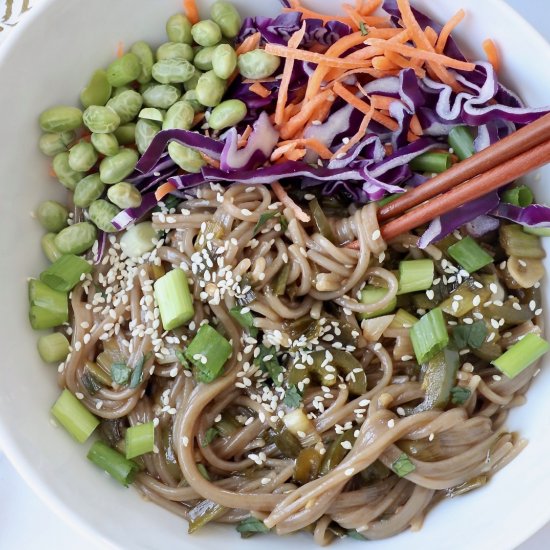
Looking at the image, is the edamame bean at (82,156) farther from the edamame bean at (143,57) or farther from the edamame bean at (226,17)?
the edamame bean at (226,17)

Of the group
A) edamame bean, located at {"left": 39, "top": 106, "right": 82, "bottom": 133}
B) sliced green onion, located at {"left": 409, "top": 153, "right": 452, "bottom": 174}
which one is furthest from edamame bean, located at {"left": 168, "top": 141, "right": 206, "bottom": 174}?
sliced green onion, located at {"left": 409, "top": 153, "right": 452, "bottom": 174}

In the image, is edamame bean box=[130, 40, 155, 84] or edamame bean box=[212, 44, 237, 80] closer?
edamame bean box=[212, 44, 237, 80]

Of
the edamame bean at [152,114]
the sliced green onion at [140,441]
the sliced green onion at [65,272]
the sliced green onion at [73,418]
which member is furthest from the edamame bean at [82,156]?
the sliced green onion at [140,441]

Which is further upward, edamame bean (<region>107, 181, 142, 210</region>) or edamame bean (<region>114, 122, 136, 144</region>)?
Result: edamame bean (<region>114, 122, 136, 144</region>)

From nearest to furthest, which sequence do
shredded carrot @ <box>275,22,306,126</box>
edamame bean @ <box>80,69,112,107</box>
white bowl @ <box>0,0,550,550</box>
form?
white bowl @ <box>0,0,550,550</box> → shredded carrot @ <box>275,22,306,126</box> → edamame bean @ <box>80,69,112,107</box>

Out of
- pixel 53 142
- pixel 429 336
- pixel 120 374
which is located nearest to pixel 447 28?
pixel 429 336

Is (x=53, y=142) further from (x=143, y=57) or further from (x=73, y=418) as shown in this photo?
(x=73, y=418)

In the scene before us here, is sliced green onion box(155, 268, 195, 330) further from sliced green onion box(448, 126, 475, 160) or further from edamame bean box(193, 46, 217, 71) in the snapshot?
sliced green onion box(448, 126, 475, 160)
